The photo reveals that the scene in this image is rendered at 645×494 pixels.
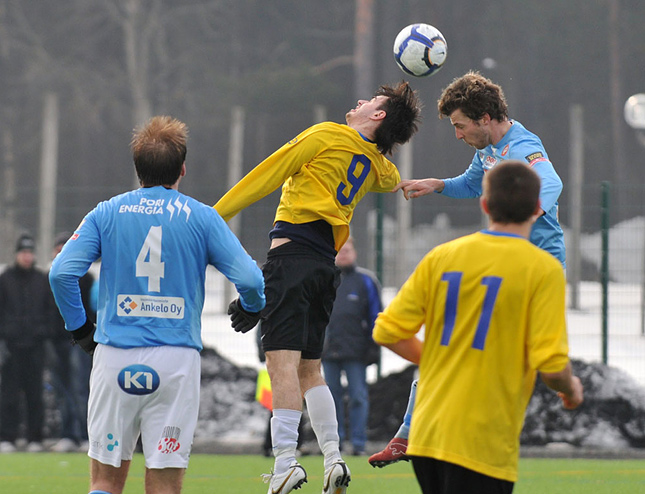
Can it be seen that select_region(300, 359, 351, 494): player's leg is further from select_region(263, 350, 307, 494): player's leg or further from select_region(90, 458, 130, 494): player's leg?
select_region(90, 458, 130, 494): player's leg

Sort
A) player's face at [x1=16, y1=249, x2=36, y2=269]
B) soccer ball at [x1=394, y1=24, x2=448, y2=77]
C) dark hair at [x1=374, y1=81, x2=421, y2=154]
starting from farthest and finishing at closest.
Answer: player's face at [x1=16, y1=249, x2=36, y2=269] → soccer ball at [x1=394, y1=24, x2=448, y2=77] → dark hair at [x1=374, y1=81, x2=421, y2=154]

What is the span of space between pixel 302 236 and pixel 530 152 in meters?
1.34

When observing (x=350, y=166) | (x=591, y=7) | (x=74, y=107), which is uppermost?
(x=591, y=7)

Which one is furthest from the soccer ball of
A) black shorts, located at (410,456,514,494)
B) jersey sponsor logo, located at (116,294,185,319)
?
black shorts, located at (410,456,514,494)

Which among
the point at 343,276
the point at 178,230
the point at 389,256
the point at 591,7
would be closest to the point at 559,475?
the point at 343,276

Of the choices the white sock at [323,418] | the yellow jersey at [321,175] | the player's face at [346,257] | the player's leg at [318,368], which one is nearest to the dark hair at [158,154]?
the yellow jersey at [321,175]

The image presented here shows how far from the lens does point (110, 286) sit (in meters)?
4.49

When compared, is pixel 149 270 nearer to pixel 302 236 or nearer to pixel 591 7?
pixel 302 236

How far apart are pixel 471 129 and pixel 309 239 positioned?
109 cm

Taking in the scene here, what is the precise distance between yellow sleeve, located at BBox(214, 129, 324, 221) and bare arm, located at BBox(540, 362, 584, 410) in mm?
2391

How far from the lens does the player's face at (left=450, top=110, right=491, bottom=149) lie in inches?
231

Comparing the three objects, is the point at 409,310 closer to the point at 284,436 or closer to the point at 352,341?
the point at 284,436

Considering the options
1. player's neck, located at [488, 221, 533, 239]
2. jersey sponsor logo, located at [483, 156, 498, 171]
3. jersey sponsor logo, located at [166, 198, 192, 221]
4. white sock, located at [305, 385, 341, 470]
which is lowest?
white sock, located at [305, 385, 341, 470]

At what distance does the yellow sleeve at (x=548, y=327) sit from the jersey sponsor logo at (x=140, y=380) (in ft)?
5.16
